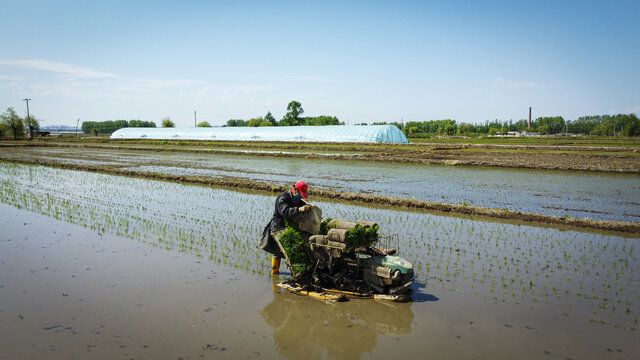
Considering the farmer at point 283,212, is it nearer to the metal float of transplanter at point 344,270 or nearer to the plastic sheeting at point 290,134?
the metal float of transplanter at point 344,270

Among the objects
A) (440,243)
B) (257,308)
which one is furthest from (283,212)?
(440,243)

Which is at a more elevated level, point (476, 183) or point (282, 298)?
point (476, 183)

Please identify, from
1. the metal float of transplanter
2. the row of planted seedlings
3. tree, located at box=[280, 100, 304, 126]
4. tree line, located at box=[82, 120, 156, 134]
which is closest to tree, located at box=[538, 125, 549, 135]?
tree, located at box=[280, 100, 304, 126]

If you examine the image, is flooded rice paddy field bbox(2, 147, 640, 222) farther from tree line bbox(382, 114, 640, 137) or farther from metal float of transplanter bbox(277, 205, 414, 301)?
tree line bbox(382, 114, 640, 137)

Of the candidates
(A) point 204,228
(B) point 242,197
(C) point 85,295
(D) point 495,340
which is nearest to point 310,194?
(B) point 242,197

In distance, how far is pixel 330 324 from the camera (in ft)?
16.4

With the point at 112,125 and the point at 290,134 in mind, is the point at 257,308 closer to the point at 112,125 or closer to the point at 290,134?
the point at 290,134

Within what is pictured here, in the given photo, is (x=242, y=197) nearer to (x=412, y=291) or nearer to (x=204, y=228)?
(x=204, y=228)

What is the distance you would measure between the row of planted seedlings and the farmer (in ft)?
2.65

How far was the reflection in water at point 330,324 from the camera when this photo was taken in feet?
14.6

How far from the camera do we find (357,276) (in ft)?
18.9

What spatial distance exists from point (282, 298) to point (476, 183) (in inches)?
514

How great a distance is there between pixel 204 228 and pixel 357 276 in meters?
4.92

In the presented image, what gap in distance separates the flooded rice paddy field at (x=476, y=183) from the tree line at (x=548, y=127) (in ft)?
173
